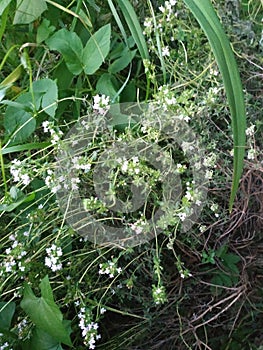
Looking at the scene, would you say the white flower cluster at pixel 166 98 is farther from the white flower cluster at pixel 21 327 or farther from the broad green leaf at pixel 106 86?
the white flower cluster at pixel 21 327

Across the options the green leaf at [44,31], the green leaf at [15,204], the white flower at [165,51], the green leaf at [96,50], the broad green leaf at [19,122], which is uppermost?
the green leaf at [44,31]

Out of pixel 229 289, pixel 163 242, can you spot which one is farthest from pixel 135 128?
pixel 229 289

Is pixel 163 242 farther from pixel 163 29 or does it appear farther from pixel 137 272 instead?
pixel 163 29

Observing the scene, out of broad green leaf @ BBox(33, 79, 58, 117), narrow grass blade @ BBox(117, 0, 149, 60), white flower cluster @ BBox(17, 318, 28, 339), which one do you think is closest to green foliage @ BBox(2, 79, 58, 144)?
broad green leaf @ BBox(33, 79, 58, 117)

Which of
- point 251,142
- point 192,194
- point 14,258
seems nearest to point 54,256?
point 14,258

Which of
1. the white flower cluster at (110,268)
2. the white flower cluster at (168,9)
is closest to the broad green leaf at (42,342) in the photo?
the white flower cluster at (110,268)

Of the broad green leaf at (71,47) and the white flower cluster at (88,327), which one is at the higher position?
the broad green leaf at (71,47)

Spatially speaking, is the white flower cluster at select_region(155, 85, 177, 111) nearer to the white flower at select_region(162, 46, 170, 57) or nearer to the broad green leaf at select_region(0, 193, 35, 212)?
the white flower at select_region(162, 46, 170, 57)

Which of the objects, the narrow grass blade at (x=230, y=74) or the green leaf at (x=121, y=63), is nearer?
the narrow grass blade at (x=230, y=74)
